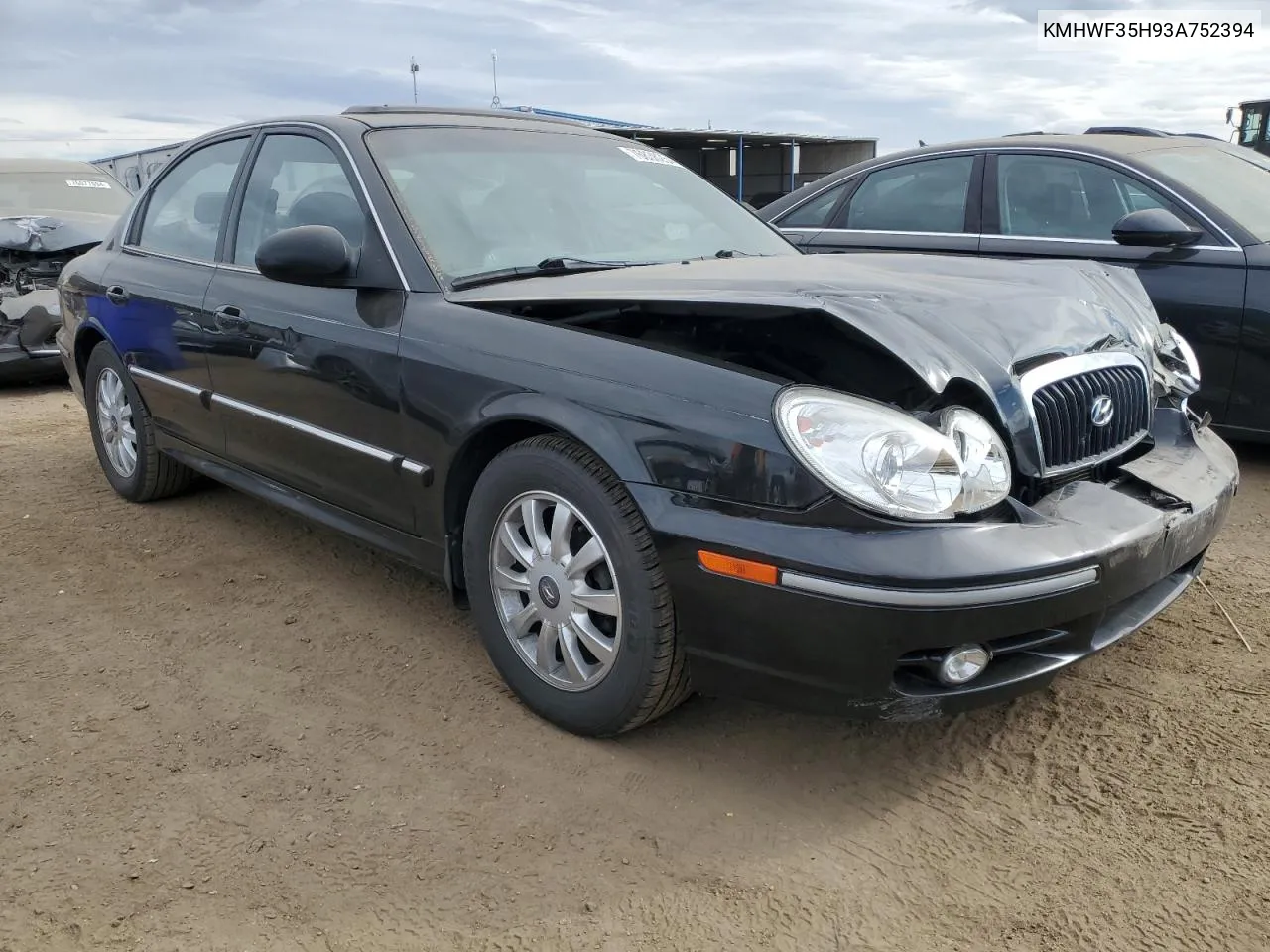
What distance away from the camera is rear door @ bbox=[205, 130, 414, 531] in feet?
9.82

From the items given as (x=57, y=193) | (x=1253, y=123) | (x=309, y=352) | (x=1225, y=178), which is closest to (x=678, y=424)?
(x=309, y=352)

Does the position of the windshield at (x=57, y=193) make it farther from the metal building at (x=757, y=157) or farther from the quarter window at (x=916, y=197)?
the metal building at (x=757, y=157)

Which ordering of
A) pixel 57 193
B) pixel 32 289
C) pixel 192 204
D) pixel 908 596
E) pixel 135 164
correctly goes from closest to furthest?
1. pixel 908 596
2. pixel 192 204
3. pixel 32 289
4. pixel 57 193
5. pixel 135 164

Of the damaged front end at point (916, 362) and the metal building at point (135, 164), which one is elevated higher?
the metal building at point (135, 164)

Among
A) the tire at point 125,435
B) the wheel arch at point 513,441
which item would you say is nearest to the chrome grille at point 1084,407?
the wheel arch at point 513,441

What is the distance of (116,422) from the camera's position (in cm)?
469

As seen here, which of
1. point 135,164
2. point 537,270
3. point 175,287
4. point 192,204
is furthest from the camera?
point 135,164

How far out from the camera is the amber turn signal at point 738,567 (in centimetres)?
213

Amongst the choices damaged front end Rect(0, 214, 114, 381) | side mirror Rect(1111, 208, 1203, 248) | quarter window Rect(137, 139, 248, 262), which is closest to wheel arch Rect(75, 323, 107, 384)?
quarter window Rect(137, 139, 248, 262)

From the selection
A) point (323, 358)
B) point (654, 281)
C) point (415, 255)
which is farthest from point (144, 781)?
point (654, 281)

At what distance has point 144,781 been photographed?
2.49 metres

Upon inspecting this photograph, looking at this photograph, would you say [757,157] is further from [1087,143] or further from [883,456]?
[883,456]

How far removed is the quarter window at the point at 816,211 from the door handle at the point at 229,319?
11.4ft

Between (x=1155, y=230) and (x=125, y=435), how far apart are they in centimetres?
474
